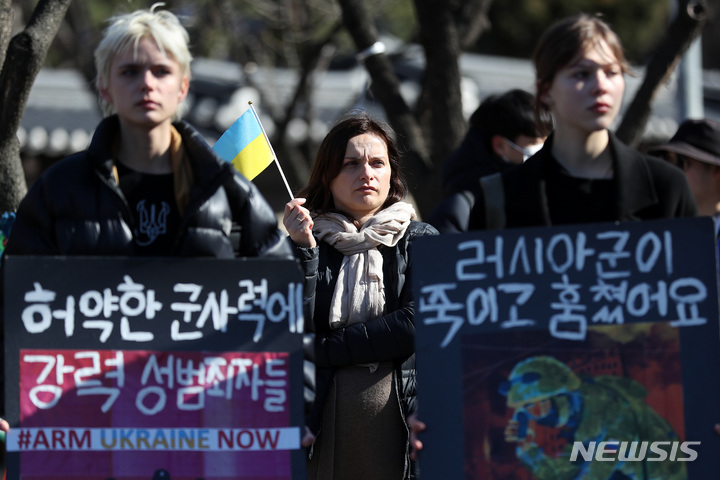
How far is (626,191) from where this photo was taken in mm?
2623

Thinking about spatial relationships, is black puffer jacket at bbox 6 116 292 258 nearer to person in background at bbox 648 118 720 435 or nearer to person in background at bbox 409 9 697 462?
person in background at bbox 409 9 697 462

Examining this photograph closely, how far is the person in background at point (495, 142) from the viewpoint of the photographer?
4.07 metres

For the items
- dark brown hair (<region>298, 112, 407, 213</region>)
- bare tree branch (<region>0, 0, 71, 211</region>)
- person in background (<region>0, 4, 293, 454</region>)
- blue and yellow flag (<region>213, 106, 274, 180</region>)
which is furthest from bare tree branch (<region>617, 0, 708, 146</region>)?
person in background (<region>0, 4, 293, 454</region>)

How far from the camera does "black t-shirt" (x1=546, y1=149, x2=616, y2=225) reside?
2.67 metres

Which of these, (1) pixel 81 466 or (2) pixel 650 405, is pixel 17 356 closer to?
(1) pixel 81 466

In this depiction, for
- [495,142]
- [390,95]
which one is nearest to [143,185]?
[495,142]

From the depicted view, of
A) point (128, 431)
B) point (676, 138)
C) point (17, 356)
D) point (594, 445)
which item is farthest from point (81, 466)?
point (676, 138)

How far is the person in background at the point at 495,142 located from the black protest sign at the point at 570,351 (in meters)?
1.39

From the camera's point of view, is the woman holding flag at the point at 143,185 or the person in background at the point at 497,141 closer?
the woman holding flag at the point at 143,185

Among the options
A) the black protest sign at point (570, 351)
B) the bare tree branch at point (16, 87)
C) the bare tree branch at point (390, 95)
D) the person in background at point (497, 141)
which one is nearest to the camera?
the black protest sign at point (570, 351)

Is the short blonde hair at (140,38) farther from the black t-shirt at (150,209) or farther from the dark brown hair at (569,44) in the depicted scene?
the dark brown hair at (569,44)

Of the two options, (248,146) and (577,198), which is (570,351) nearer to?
(577,198)

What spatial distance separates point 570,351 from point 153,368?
3.53 feet

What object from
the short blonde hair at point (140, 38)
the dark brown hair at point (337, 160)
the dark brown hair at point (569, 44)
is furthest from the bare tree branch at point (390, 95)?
the short blonde hair at point (140, 38)
